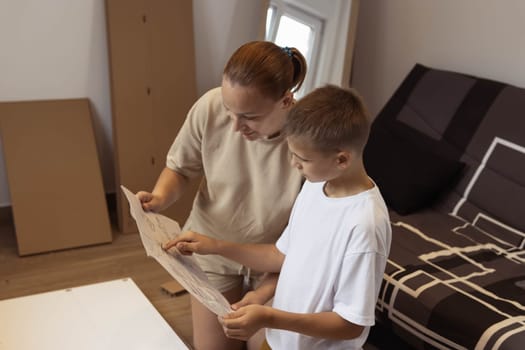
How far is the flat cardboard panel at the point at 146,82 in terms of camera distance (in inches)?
109

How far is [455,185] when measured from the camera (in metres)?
2.36

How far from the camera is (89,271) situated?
2520mm

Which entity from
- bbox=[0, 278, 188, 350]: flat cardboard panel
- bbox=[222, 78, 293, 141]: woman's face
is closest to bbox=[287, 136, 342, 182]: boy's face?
bbox=[222, 78, 293, 141]: woman's face

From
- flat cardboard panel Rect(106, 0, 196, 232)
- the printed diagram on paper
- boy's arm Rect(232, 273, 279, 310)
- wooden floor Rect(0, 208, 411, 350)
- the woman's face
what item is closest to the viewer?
the printed diagram on paper

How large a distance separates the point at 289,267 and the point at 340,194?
0.21 meters

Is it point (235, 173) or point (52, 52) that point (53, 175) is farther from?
point (235, 173)

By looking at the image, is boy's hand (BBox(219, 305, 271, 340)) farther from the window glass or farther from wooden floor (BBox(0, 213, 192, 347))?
the window glass

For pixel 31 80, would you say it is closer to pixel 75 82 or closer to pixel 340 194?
pixel 75 82

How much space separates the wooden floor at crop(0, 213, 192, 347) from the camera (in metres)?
2.32

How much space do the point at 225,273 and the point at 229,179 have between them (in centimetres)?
29

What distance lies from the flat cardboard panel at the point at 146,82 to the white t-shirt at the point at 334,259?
1746 millimetres

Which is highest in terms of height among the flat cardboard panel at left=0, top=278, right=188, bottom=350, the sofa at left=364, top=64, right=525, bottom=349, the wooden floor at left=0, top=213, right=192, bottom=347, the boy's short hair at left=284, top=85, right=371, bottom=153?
the boy's short hair at left=284, top=85, right=371, bottom=153

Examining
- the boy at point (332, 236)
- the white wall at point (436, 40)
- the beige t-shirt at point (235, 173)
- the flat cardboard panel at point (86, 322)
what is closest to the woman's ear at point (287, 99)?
the beige t-shirt at point (235, 173)

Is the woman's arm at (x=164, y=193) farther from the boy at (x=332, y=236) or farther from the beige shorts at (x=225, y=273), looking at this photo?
the boy at (x=332, y=236)
